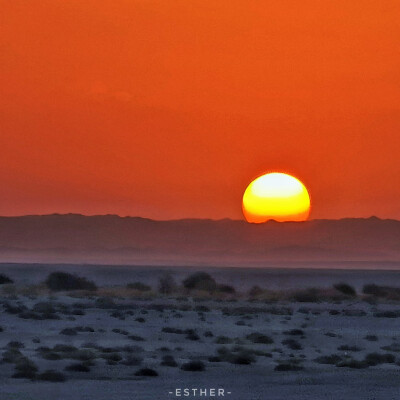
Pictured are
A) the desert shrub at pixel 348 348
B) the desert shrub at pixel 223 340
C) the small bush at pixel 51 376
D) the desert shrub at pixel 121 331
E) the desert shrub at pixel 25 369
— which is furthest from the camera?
the desert shrub at pixel 121 331

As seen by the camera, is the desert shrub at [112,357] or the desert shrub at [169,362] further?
the desert shrub at [112,357]

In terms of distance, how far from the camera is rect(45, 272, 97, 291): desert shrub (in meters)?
90.8

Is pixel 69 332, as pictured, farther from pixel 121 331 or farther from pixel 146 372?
pixel 146 372

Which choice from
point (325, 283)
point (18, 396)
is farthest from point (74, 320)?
point (325, 283)

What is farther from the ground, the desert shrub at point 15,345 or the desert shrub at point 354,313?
the desert shrub at point 354,313

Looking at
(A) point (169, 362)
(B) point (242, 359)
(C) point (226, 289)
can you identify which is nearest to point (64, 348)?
(A) point (169, 362)

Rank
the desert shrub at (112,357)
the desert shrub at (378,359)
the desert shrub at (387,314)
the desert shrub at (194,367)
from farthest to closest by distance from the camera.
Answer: the desert shrub at (387,314) < the desert shrub at (378,359) < the desert shrub at (112,357) < the desert shrub at (194,367)

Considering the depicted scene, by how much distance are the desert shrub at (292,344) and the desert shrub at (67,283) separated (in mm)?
51440

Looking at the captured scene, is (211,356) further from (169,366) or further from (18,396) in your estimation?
(18,396)

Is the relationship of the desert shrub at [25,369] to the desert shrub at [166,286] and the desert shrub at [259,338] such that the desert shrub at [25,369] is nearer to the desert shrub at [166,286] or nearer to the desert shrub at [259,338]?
the desert shrub at [259,338]

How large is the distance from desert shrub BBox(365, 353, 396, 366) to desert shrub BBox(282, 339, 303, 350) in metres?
3.69

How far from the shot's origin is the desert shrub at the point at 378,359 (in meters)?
33.5

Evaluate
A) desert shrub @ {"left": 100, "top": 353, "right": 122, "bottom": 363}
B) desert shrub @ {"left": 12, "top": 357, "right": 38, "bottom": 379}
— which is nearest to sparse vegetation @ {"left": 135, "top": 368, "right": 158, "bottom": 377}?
desert shrub @ {"left": 12, "top": 357, "right": 38, "bottom": 379}

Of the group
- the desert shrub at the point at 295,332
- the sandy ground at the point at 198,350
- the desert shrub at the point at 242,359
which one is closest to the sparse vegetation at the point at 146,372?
the sandy ground at the point at 198,350
